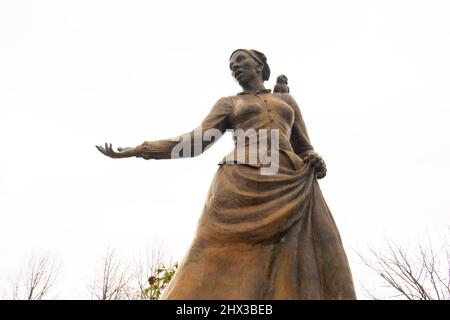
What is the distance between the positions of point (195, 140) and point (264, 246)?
162 cm

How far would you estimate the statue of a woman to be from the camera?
3.82 m

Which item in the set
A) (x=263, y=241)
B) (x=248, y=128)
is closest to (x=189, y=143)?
(x=248, y=128)

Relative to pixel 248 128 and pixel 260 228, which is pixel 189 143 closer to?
pixel 248 128

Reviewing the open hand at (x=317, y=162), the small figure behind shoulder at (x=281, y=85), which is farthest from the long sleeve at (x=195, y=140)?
the open hand at (x=317, y=162)

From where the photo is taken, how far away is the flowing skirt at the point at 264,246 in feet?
12.5

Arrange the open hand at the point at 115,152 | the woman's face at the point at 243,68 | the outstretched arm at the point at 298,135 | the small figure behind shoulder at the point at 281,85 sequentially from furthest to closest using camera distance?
the small figure behind shoulder at the point at 281,85, the woman's face at the point at 243,68, the outstretched arm at the point at 298,135, the open hand at the point at 115,152

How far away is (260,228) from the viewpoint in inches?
158

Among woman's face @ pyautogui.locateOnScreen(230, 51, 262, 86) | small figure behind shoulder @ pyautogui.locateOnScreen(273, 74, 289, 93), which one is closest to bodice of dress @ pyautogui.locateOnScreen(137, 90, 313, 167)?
small figure behind shoulder @ pyautogui.locateOnScreen(273, 74, 289, 93)

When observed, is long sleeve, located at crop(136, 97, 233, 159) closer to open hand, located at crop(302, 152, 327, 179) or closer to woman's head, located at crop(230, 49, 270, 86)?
woman's head, located at crop(230, 49, 270, 86)

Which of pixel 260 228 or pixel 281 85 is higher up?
pixel 281 85

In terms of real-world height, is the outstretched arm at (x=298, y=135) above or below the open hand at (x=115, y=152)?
above

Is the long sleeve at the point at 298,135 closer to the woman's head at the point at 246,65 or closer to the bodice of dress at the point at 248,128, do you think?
the bodice of dress at the point at 248,128

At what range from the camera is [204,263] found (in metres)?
3.94
